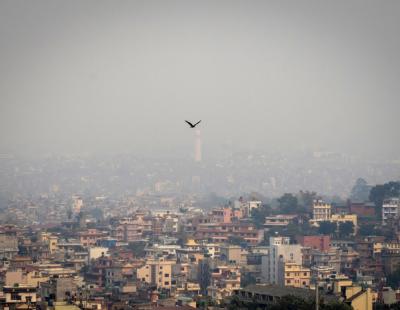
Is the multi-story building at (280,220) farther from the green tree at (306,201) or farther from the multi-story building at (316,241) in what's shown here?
the multi-story building at (316,241)

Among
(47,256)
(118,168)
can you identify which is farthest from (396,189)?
(118,168)

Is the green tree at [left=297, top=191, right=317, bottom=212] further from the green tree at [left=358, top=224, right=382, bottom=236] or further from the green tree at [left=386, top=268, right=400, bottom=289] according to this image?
the green tree at [left=386, top=268, right=400, bottom=289]

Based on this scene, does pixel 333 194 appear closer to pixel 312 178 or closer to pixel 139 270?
pixel 312 178

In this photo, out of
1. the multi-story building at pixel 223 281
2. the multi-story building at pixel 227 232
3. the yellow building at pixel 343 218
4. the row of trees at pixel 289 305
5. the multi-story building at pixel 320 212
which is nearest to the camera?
the row of trees at pixel 289 305

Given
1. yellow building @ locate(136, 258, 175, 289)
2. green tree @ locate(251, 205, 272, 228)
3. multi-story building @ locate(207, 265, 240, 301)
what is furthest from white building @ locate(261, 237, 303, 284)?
green tree @ locate(251, 205, 272, 228)

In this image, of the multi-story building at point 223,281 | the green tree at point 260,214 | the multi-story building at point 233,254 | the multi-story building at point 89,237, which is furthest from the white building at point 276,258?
the green tree at point 260,214

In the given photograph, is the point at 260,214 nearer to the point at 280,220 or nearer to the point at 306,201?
the point at 306,201
